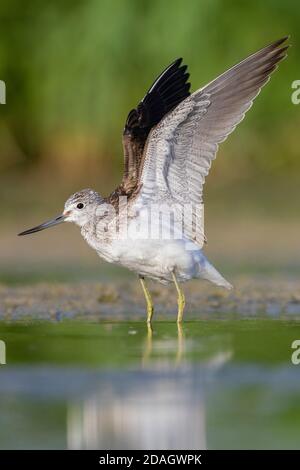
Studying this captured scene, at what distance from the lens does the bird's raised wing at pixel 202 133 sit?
9766 millimetres

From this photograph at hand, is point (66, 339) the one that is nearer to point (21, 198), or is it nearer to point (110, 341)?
point (110, 341)

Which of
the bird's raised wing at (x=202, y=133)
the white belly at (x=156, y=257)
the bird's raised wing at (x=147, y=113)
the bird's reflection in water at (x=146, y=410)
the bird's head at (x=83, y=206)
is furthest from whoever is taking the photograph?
the bird's head at (x=83, y=206)

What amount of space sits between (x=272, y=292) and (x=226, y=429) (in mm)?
5067

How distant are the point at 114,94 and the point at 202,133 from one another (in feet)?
27.7

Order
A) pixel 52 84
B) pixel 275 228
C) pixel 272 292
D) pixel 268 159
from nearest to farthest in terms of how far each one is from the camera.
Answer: pixel 272 292 < pixel 275 228 < pixel 52 84 < pixel 268 159

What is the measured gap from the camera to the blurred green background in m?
17.7

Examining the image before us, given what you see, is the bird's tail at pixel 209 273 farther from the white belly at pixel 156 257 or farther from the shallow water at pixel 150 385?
the shallow water at pixel 150 385

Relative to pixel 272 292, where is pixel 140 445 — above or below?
below

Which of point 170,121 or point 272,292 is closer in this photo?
point 170,121

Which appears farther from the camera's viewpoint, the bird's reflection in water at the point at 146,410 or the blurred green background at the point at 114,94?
the blurred green background at the point at 114,94

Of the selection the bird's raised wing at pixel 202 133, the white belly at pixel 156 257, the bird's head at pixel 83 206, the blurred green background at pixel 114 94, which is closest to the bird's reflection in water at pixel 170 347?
the white belly at pixel 156 257
